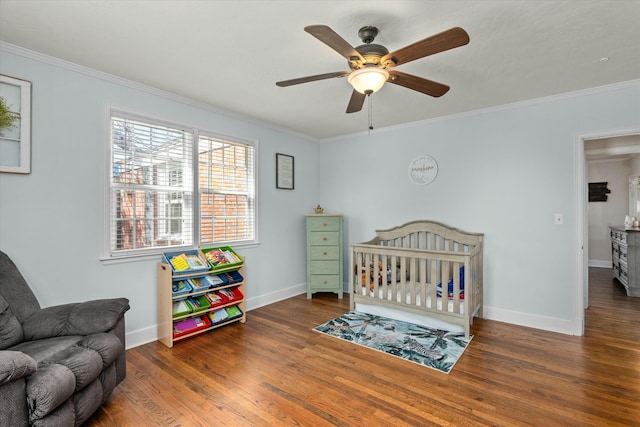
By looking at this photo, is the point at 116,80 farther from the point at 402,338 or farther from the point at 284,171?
the point at 402,338

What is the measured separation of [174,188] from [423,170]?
3.00 meters

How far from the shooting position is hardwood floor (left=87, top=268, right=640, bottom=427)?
1.87m

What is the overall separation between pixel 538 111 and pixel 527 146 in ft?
1.20

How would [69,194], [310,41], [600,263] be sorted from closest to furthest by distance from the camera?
1. [310,41]
2. [69,194]
3. [600,263]

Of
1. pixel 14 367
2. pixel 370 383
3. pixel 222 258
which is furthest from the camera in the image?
pixel 222 258

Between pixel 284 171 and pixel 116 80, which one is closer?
pixel 116 80

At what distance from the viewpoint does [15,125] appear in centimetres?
225

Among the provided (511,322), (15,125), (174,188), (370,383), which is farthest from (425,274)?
(15,125)

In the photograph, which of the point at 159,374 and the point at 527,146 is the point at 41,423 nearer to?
the point at 159,374

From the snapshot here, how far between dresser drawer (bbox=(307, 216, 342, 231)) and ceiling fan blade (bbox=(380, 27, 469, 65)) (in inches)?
110

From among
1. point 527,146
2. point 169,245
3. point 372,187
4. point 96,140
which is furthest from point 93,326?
point 527,146

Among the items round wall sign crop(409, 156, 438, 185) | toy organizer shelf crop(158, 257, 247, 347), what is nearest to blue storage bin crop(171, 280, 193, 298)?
toy organizer shelf crop(158, 257, 247, 347)

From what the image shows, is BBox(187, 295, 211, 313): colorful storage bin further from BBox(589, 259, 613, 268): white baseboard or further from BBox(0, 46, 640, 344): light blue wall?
BBox(589, 259, 613, 268): white baseboard

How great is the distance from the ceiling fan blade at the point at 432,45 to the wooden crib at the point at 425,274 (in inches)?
78.4
